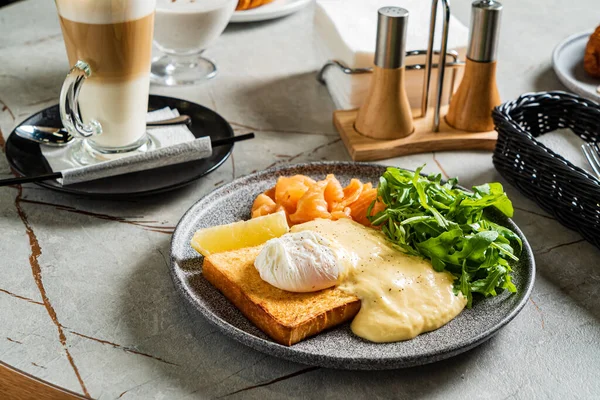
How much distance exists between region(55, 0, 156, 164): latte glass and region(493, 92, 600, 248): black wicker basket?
70 cm

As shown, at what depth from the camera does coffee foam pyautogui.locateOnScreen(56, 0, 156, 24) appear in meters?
1.24

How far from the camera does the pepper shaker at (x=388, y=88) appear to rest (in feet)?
4.58

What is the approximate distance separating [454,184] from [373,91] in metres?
0.34

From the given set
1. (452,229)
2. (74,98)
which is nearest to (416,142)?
(452,229)

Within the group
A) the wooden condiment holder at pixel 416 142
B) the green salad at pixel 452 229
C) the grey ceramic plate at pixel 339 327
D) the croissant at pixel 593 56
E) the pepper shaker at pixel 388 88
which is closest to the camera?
the grey ceramic plate at pixel 339 327

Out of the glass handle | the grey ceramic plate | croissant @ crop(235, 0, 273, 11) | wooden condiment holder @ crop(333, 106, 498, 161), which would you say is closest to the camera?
the grey ceramic plate

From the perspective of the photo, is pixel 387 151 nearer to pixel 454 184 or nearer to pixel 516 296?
pixel 454 184

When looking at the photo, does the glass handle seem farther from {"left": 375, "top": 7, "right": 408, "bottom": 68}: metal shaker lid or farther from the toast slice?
{"left": 375, "top": 7, "right": 408, "bottom": 68}: metal shaker lid

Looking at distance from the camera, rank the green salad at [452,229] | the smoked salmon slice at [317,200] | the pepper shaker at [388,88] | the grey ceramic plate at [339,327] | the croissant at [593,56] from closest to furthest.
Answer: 1. the grey ceramic plate at [339,327]
2. the green salad at [452,229]
3. the smoked salmon slice at [317,200]
4. the pepper shaker at [388,88]
5. the croissant at [593,56]

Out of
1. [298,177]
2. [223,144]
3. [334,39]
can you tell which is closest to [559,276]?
[298,177]

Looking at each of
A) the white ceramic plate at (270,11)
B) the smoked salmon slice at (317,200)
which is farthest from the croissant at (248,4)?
the smoked salmon slice at (317,200)

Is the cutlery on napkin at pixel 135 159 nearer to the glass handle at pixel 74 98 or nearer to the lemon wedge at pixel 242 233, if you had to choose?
the glass handle at pixel 74 98

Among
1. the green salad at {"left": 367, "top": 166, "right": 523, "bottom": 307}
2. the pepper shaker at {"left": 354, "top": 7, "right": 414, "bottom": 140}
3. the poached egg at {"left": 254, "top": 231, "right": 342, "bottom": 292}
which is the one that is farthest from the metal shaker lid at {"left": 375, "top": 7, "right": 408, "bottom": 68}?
the poached egg at {"left": 254, "top": 231, "right": 342, "bottom": 292}

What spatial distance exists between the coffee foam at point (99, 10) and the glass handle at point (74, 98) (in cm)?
9
